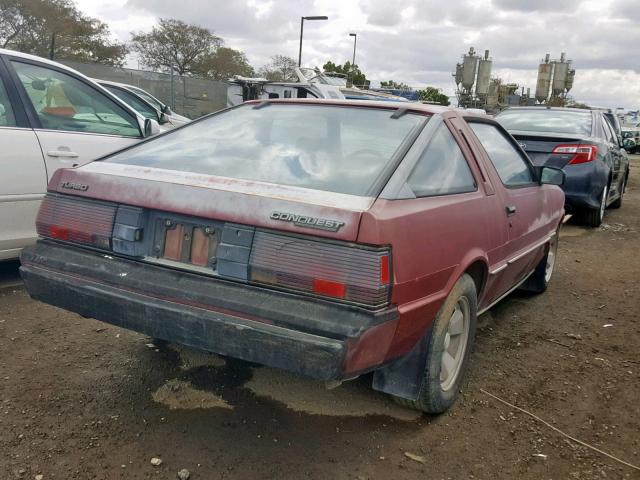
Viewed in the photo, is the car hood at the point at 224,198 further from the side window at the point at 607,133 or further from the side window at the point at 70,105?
the side window at the point at 607,133

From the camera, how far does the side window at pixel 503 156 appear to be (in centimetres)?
359

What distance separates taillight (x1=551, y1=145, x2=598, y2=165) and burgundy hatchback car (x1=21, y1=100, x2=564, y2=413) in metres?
4.35

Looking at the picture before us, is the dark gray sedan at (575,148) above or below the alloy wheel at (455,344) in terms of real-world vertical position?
above

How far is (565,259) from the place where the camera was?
20.8 ft

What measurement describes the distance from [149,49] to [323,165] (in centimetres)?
4826

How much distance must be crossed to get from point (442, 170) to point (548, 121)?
566cm

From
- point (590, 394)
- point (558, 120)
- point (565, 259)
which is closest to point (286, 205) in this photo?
point (590, 394)

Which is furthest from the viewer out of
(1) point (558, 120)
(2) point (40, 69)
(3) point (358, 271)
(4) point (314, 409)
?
(1) point (558, 120)

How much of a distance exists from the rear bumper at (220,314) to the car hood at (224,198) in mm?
265

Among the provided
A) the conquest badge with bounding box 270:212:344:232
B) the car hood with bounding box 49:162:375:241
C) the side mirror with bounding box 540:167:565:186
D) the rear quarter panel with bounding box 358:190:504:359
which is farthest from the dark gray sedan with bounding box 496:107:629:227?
the conquest badge with bounding box 270:212:344:232

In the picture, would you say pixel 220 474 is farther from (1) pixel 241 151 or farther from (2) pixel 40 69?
(2) pixel 40 69

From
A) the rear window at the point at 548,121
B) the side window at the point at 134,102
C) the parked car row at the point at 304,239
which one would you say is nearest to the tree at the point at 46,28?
the side window at the point at 134,102

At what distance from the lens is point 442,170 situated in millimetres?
2871

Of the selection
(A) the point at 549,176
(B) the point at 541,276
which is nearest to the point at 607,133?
(B) the point at 541,276
